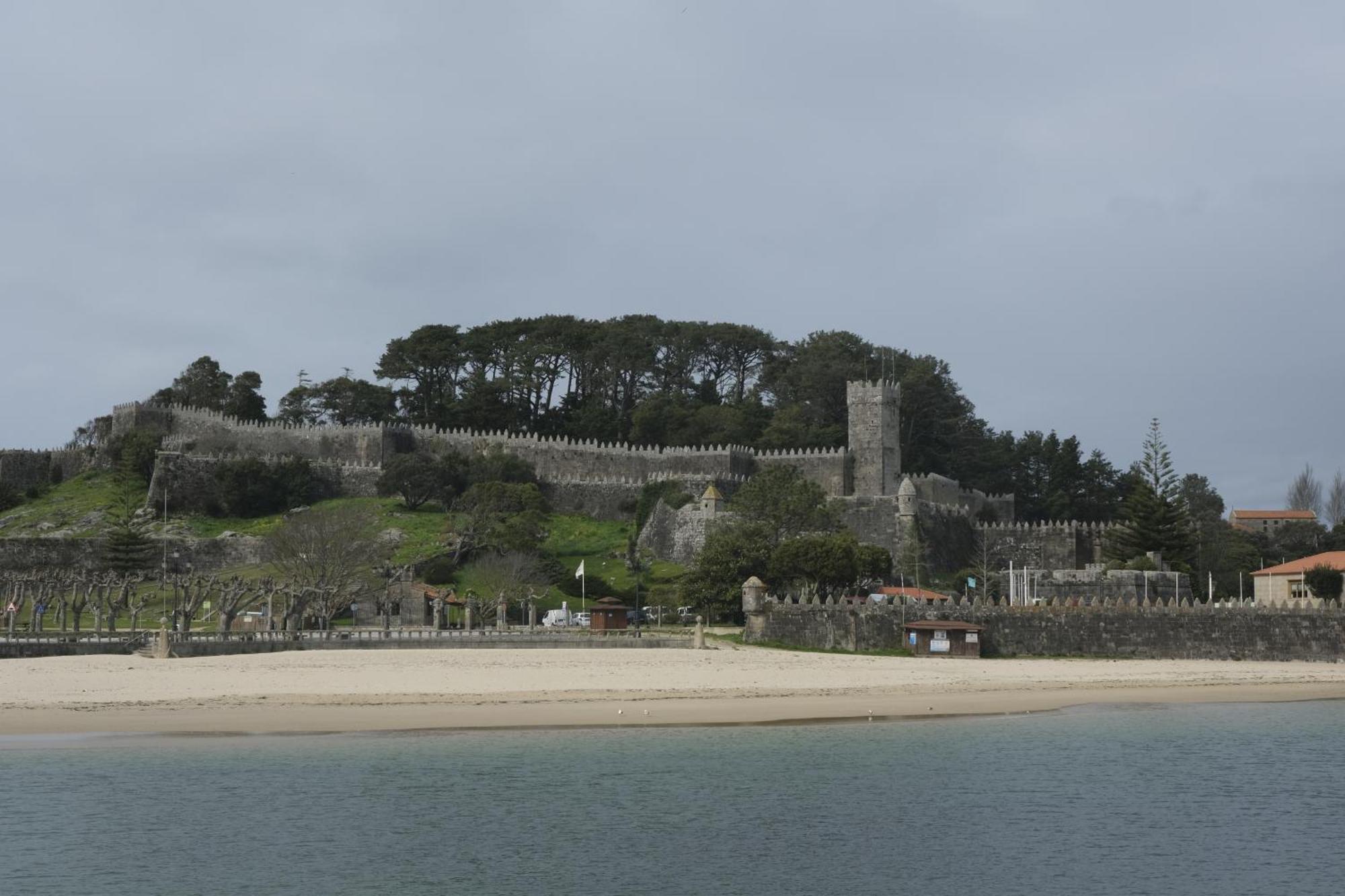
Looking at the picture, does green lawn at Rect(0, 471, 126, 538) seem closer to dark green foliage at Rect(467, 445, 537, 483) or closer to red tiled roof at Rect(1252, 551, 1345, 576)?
dark green foliage at Rect(467, 445, 537, 483)

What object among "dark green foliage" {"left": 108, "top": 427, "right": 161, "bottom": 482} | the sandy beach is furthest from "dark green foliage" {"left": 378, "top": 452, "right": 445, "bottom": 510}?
the sandy beach

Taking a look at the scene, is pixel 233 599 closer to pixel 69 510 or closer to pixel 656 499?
pixel 656 499

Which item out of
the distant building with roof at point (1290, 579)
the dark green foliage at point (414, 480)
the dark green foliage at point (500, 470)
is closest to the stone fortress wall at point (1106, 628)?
the distant building with roof at point (1290, 579)

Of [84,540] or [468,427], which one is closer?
[84,540]

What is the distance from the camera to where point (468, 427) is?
83.9 metres

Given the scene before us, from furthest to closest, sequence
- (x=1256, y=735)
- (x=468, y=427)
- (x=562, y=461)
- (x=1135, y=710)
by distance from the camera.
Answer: (x=468, y=427) → (x=562, y=461) → (x=1135, y=710) → (x=1256, y=735)

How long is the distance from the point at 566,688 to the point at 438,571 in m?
28.9

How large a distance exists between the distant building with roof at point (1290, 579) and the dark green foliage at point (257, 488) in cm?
4581

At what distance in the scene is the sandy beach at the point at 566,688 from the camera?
3052 centimetres

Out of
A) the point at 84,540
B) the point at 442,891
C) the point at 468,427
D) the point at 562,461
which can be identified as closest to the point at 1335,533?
the point at 562,461

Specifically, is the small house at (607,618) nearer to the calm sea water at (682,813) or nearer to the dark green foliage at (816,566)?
the dark green foliage at (816,566)

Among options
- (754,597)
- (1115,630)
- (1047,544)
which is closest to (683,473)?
(1047,544)

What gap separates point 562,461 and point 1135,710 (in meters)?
47.0

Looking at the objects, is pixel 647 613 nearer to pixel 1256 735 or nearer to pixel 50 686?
pixel 50 686
